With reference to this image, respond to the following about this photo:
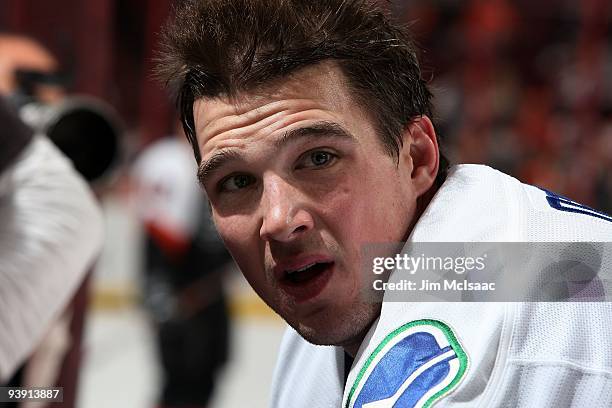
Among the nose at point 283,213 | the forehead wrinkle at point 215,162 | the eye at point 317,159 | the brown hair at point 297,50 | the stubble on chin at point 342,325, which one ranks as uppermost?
the brown hair at point 297,50

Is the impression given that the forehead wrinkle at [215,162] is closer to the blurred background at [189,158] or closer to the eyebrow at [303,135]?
the eyebrow at [303,135]

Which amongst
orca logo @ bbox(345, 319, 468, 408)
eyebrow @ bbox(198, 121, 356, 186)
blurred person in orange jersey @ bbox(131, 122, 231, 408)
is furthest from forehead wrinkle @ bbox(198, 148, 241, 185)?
blurred person in orange jersey @ bbox(131, 122, 231, 408)

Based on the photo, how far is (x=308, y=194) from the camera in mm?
827

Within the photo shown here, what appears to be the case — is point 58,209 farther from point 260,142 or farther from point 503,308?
point 503,308

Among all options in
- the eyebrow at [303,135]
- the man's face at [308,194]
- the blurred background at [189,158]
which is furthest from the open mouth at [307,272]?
the blurred background at [189,158]

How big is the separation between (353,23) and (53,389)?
2.28 feet

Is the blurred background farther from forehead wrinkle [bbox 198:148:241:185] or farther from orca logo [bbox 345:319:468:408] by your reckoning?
orca logo [bbox 345:319:468:408]

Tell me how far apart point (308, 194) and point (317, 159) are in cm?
3

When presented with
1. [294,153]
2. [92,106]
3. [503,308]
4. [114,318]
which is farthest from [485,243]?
[114,318]

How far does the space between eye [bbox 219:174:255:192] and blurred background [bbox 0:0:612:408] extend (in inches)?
11.0

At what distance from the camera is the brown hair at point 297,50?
2.80 feet

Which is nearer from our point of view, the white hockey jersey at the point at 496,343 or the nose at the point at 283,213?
the white hockey jersey at the point at 496,343

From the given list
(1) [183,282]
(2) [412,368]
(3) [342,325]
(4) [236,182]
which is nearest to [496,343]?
(2) [412,368]

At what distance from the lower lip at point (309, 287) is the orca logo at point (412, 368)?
11cm
